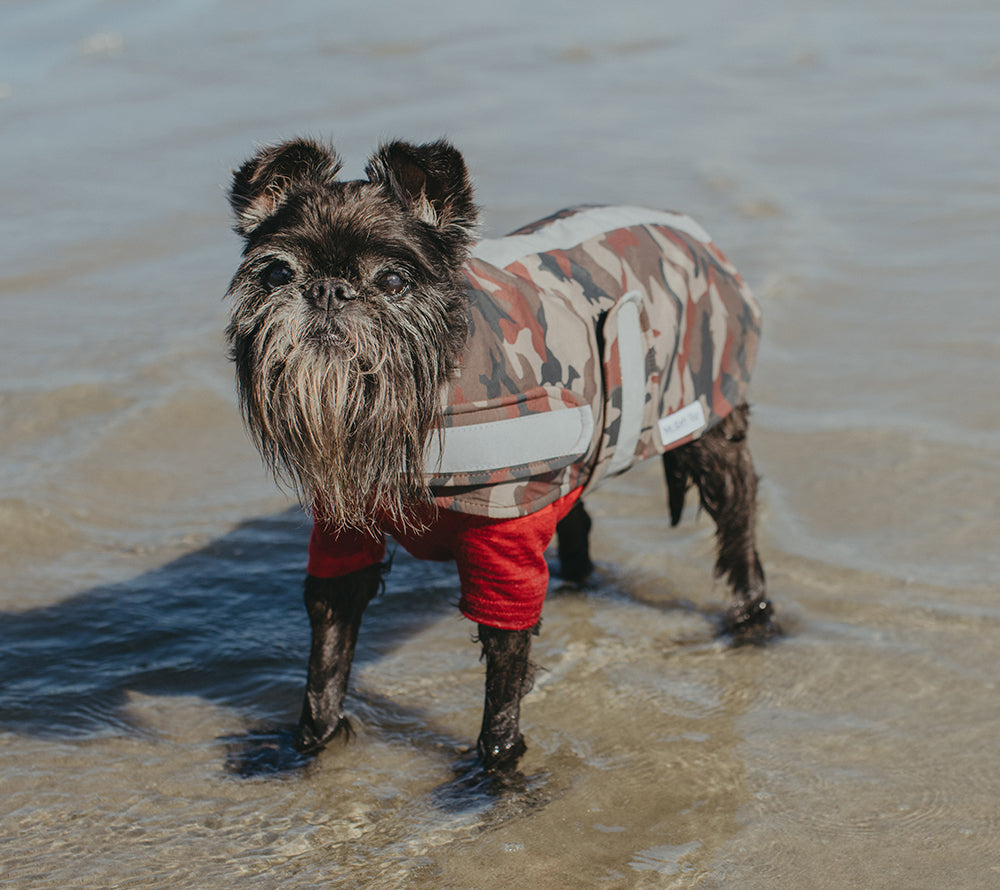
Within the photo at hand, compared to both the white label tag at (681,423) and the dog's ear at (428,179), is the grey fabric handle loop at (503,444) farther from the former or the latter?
the white label tag at (681,423)

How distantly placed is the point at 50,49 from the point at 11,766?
47.3 ft

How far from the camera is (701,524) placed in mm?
6188

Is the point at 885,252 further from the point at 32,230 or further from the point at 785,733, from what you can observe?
the point at 32,230

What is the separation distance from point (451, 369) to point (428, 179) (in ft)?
1.75

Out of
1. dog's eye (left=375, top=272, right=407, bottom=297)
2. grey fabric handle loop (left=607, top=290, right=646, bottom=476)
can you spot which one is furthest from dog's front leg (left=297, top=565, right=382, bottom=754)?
dog's eye (left=375, top=272, right=407, bottom=297)

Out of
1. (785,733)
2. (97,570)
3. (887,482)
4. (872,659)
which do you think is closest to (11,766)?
(97,570)

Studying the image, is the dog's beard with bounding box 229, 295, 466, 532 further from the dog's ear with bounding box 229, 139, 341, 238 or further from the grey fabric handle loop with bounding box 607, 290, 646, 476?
the grey fabric handle loop with bounding box 607, 290, 646, 476

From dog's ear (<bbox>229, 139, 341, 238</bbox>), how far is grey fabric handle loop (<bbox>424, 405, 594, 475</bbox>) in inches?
31.8

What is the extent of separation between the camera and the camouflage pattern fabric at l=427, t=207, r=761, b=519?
3.65 m

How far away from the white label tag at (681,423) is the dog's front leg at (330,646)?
3.72ft

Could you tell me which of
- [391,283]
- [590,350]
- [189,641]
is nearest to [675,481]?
[590,350]

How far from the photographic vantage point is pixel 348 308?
129 inches

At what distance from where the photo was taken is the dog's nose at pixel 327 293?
326cm

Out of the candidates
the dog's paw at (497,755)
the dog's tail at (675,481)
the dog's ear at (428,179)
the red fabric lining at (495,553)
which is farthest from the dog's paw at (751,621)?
the dog's ear at (428,179)
